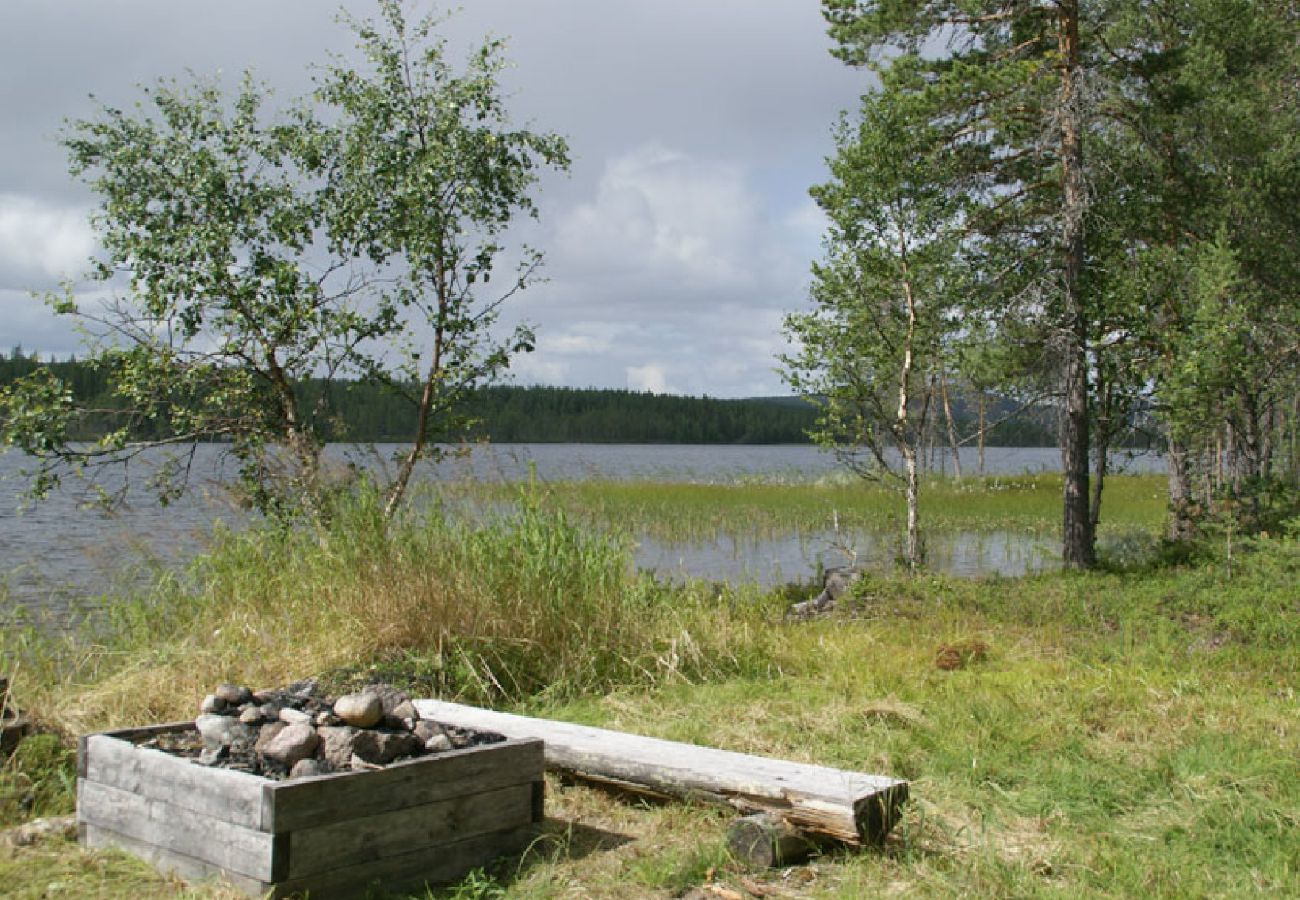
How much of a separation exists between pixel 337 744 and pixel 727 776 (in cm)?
150

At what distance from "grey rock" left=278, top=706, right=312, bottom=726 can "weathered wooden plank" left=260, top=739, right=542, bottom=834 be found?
49 centimetres

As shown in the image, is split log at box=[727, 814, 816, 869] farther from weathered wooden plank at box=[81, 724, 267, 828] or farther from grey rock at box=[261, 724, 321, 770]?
weathered wooden plank at box=[81, 724, 267, 828]

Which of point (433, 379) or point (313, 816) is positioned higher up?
point (433, 379)

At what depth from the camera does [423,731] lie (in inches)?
175

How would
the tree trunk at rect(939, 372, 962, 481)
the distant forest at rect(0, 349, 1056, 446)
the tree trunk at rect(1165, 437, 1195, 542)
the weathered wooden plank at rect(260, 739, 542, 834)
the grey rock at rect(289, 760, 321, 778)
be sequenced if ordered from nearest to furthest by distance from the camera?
the weathered wooden plank at rect(260, 739, 542, 834) → the grey rock at rect(289, 760, 321, 778) → the tree trunk at rect(1165, 437, 1195, 542) → the tree trunk at rect(939, 372, 962, 481) → the distant forest at rect(0, 349, 1056, 446)

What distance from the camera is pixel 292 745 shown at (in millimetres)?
3994

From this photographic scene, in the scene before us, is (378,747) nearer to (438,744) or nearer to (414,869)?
(438,744)

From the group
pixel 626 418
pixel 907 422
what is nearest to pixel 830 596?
pixel 907 422

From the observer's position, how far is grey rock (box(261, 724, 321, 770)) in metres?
3.99

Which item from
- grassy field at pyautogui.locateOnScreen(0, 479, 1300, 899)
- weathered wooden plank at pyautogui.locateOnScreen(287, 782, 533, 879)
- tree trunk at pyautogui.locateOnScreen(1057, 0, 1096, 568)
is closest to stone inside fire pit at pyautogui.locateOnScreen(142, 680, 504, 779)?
weathered wooden plank at pyautogui.locateOnScreen(287, 782, 533, 879)

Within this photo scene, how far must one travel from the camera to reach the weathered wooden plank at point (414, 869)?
3.74 m

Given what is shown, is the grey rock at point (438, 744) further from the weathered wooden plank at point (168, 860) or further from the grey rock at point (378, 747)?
the weathered wooden plank at point (168, 860)

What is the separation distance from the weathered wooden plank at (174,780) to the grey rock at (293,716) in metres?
0.41

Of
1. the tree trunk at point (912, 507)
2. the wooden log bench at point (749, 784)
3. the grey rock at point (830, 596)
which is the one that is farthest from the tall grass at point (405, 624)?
the tree trunk at point (912, 507)
